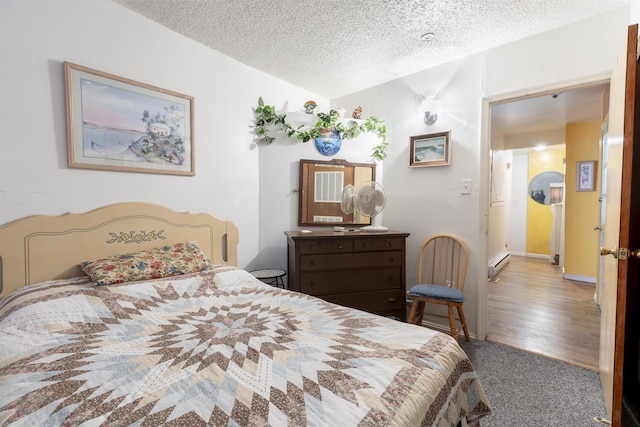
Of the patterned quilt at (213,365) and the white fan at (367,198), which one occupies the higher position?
the white fan at (367,198)

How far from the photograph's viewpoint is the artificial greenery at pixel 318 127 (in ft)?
9.53

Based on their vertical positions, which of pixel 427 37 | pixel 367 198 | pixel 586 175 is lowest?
pixel 367 198

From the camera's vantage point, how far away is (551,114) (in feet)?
13.9

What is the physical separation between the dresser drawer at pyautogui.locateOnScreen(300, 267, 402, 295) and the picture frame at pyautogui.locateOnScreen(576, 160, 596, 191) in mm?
3787

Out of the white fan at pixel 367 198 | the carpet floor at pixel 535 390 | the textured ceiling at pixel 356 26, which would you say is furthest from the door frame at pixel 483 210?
the white fan at pixel 367 198

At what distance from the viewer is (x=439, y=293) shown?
2.44 meters

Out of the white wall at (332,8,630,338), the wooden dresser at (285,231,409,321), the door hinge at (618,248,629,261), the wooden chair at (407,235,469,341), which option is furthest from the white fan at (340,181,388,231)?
the door hinge at (618,248,629,261)

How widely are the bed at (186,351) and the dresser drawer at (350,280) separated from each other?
71cm

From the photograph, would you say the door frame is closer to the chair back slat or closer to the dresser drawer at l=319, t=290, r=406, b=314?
the chair back slat

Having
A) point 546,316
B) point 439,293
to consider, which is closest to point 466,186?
point 439,293

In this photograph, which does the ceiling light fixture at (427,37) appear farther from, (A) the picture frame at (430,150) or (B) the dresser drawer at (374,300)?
(B) the dresser drawer at (374,300)

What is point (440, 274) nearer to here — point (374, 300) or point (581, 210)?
point (374, 300)

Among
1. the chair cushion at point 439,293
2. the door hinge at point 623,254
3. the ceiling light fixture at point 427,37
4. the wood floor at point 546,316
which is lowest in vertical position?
the wood floor at point 546,316

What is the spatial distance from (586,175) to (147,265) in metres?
5.83
